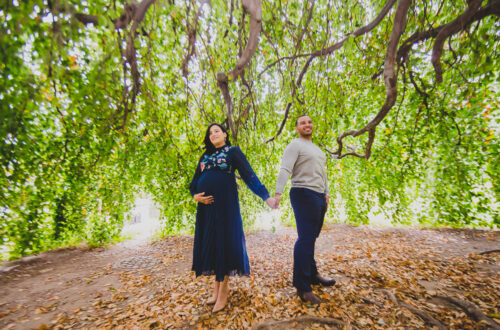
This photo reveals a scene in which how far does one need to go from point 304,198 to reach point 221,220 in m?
0.77

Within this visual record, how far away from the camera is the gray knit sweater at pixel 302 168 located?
1823 mm

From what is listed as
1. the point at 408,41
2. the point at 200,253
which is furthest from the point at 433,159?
the point at 200,253

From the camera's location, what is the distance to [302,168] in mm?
1869

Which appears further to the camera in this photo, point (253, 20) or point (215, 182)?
point (215, 182)

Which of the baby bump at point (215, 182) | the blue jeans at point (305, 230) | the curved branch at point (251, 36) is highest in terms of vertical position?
the curved branch at point (251, 36)

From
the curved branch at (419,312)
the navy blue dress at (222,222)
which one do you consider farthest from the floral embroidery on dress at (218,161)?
the curved branch at (419,312)

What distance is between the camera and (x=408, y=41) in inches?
101

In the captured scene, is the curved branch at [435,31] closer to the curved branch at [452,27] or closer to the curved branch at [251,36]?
the curved branch at [452,27]

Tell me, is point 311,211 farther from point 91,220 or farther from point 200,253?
point 91,220

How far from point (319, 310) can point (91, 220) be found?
15.0ft

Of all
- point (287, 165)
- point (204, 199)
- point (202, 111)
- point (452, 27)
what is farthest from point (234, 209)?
point (452, 27)

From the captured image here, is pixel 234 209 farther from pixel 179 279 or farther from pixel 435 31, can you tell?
pixel 435 31

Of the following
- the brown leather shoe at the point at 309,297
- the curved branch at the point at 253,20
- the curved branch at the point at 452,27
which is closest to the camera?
the curved branch at the point at 253,20

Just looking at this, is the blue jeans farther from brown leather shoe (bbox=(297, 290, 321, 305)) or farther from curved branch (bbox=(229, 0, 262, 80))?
curved branch (bbox=(229, 0, 262, 80))
